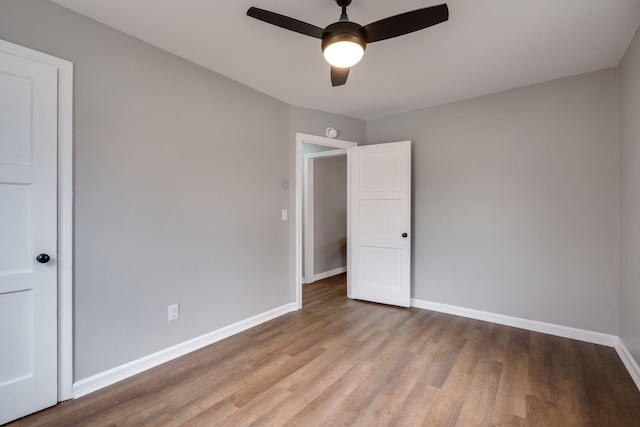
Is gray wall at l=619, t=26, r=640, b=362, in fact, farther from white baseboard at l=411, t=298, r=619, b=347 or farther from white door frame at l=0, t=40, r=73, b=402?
white door frame at l=0, t=40, r=73, b=402

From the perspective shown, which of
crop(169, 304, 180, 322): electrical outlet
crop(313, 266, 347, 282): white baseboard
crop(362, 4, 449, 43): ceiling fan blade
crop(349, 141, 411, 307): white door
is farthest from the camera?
crop(313, 266, 347, 282): white baseboard

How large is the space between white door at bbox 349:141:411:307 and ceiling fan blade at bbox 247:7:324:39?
218cm

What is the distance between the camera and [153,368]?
7.46ft

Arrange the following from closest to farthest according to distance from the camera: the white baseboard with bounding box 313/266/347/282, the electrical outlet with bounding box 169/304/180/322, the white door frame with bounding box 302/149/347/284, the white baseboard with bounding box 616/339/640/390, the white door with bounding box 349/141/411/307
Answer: the white baseboard with bounding box 616/339/640/390, the electrical outlet with bounding box 169/304/180/322, the white door with bounding box 349/141/411/307, the white door frame with bounding box 302/149/347/284, the white baseboard with bounding box 313/266/347/282

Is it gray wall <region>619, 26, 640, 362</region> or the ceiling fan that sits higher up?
the ceiling fan

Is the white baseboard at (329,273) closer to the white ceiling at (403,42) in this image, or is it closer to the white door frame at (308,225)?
the white door frame at (308,225)

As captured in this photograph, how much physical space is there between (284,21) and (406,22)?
0.68 m

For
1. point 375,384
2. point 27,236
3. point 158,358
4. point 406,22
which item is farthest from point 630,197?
point 27,236

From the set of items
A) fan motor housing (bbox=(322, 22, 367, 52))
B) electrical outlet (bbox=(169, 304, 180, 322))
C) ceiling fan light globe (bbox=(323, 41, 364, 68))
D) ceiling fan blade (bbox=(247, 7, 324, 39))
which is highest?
ceiling fan blade (bbox=(247, 7, 324, 39))

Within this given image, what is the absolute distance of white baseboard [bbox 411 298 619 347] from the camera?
2.68m

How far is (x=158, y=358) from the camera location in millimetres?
2328

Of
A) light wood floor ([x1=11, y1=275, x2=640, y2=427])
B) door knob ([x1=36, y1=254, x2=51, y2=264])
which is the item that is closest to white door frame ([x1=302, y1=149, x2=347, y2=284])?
light wood floor ([x1=11, y1=275, x2=640, y2=427])

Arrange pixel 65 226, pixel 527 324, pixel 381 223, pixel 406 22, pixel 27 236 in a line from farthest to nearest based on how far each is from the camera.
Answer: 1. pixel 381 223
2. pixel 527 324
3. pixel 65 226
4. pixel 27 236
5. pixel 406 22

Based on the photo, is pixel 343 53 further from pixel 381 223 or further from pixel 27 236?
pixel 381 223
